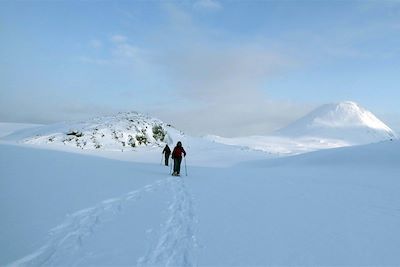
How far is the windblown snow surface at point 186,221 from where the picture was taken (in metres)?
6.42

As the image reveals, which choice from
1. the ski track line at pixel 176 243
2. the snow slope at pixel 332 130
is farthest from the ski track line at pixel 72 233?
the snow slope at pixel 332 130

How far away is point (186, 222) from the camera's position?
8.69 m

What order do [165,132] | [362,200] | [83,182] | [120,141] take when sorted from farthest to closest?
[165,132] → [120,141] → [83,182] → [362,200]

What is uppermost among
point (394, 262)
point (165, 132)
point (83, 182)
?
point (165, 132)

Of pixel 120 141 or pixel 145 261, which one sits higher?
pixel 120 141

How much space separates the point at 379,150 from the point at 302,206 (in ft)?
57.4

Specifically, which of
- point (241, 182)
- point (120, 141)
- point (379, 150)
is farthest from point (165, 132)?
point (241, 182)

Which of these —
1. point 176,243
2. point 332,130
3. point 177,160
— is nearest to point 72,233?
point 176,243

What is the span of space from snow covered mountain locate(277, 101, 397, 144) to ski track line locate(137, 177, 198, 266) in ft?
286

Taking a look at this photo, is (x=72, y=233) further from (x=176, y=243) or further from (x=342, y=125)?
(x=342, y=125)

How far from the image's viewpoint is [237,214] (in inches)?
383

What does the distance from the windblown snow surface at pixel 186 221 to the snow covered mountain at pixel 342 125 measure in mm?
82798

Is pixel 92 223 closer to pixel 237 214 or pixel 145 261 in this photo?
pixel 145 261

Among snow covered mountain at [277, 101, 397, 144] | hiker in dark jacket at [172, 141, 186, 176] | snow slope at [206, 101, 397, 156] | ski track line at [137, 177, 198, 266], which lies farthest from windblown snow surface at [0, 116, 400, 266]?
snow covered mountain at [277, 101, 397, 144]
